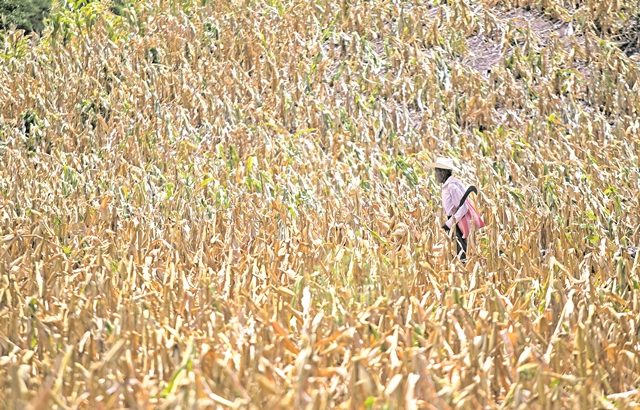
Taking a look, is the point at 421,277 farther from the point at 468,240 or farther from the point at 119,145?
the point at 119,145

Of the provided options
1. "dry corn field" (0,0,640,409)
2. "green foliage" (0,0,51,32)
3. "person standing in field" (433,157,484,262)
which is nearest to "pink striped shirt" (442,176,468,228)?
"person standing in field" (433,157,484,262)

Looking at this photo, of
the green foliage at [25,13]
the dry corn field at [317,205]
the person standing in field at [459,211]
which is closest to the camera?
the dry corn field at [317,205]

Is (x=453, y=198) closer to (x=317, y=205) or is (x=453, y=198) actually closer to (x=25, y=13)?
(x=317, y=205)

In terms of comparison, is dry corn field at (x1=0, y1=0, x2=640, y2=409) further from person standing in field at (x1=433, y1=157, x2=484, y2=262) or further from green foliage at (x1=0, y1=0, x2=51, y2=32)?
green foliage at (x1=0, y1=0, x2=51, y2=32)

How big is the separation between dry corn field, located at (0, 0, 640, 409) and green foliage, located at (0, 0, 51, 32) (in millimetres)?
384

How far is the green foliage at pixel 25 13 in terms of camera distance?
11.9 metres

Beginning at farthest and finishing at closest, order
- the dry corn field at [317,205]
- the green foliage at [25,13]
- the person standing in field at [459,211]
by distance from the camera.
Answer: the green foliage at [25,13] < the person standing in field at [459,211] < the dry corn field at [317,205]

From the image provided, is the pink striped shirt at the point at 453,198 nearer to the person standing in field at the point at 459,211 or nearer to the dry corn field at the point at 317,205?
A: the person standing in field at the point at 459,211

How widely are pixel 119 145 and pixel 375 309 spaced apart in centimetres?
507

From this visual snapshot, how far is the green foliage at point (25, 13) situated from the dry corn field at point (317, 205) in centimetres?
38

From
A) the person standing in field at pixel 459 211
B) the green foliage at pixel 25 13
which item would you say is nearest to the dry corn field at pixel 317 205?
the person standing in field at pixel 459 211

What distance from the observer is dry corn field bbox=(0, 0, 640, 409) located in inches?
134

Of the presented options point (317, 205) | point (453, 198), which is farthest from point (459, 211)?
point (317, 205)

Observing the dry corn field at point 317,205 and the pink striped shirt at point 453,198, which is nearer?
the dry corn field at point 317,205
